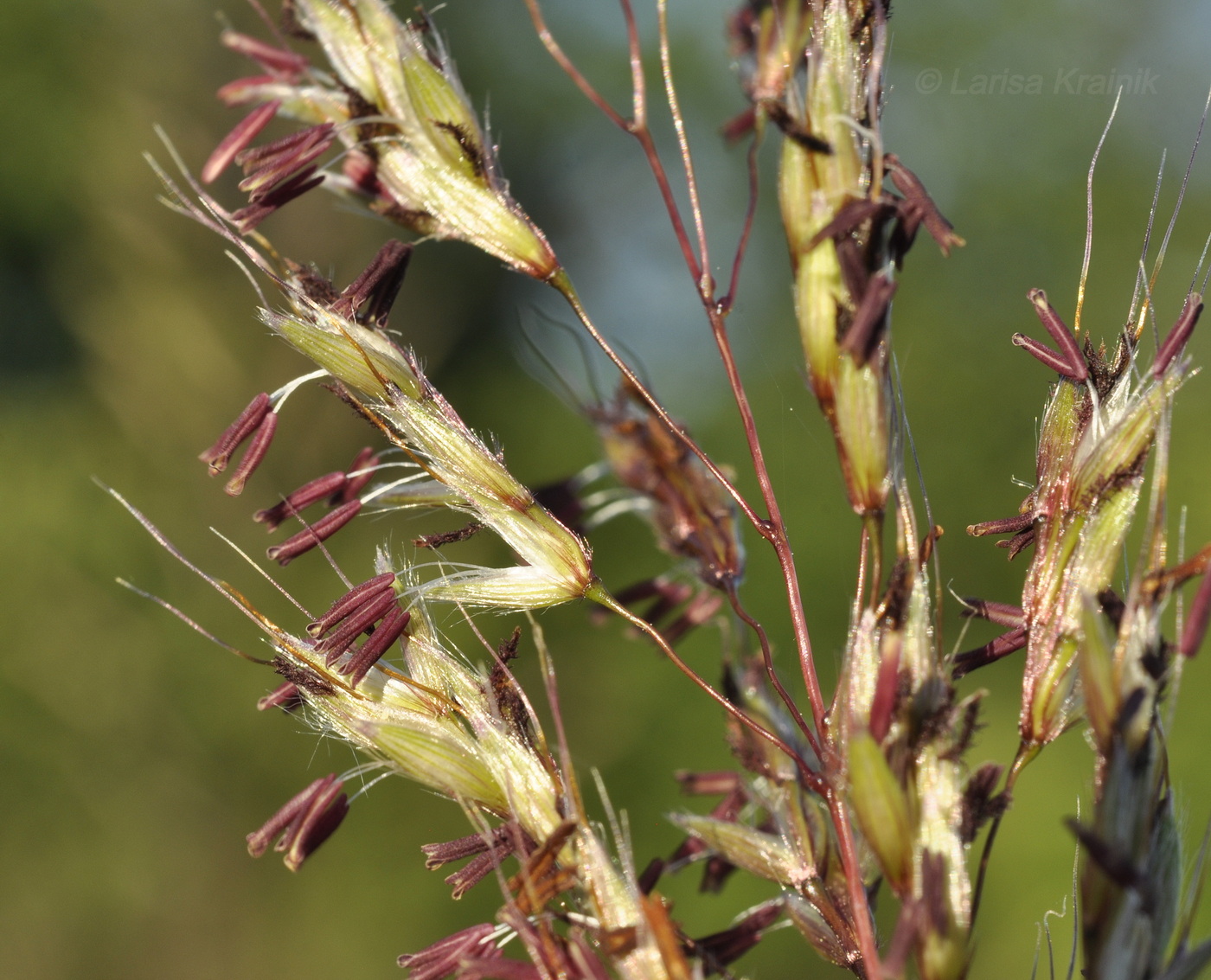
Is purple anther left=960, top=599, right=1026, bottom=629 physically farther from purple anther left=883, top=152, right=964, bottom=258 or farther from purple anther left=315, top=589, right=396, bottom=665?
purple anther left=315, top=589, right=396, bottom=665

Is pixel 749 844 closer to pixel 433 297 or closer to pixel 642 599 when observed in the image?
pixel 642 599

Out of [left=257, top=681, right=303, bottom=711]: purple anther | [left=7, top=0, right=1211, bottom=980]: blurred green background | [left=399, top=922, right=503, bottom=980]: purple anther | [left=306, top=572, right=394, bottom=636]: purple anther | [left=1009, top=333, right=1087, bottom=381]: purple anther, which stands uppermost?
[left=1009, top=333, right=1087, bottom=381]: purple anther

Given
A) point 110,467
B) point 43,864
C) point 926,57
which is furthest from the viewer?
point 110,467

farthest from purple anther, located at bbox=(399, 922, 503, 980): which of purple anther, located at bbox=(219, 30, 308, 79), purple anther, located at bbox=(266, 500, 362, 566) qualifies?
purple anther, located at bbox=(219, 30, 308, 79)

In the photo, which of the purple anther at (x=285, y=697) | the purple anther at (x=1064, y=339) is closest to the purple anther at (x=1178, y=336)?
the purple anther at (x=1064, y=339)

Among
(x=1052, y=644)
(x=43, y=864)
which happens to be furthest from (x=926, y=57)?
(x=43, y=864)

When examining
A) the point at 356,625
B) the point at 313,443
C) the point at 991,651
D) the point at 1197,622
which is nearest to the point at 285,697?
the point at 356,625

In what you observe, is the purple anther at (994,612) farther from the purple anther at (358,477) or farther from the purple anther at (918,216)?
the purple anther at (358,477)
